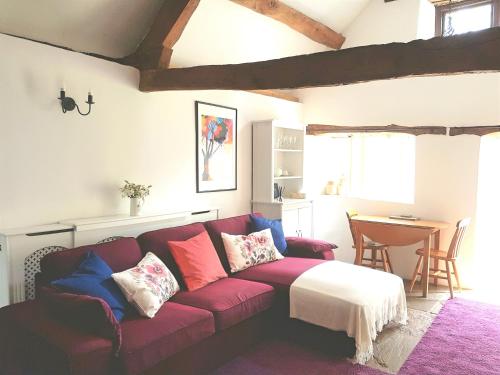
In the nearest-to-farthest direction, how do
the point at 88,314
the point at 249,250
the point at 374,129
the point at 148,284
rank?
the point at 88,314 → the point at 148,284 → the point at 249,250 → the point at 374,129

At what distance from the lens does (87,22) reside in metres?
3.04

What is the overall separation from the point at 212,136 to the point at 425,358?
277cm

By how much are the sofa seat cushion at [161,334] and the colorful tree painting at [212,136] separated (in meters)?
1.85

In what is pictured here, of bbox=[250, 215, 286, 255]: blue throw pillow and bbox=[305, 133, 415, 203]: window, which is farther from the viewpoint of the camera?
bbox=[305, 133, 415, 203]: window

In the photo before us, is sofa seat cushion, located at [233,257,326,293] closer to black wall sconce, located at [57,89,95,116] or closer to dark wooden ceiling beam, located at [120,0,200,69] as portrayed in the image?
black wall sconce, located at [57,89,95,116]

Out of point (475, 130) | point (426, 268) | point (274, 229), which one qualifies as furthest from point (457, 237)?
point (274, 229)

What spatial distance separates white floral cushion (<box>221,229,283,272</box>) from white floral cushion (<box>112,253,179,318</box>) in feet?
2.20

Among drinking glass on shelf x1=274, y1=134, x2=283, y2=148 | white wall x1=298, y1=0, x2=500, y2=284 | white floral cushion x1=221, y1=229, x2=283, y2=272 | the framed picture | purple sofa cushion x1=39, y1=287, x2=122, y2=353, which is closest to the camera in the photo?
purple sofa cushion x1=39, y1=287, x2=122, y2=353

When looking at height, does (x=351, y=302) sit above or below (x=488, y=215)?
below

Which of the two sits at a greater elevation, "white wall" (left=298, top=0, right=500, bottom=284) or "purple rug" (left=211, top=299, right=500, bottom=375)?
"white wall" (left=298, top=0, right=500, bottom=284)

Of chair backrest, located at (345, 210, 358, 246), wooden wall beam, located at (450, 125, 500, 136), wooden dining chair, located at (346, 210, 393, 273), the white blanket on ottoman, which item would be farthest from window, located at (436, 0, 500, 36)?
the white blanket on ottoman

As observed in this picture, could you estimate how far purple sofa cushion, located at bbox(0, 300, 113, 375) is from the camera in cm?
184

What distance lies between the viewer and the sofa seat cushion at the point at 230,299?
2598 mm

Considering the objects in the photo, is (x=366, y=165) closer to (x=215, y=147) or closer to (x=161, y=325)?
(x=215, y=147)
